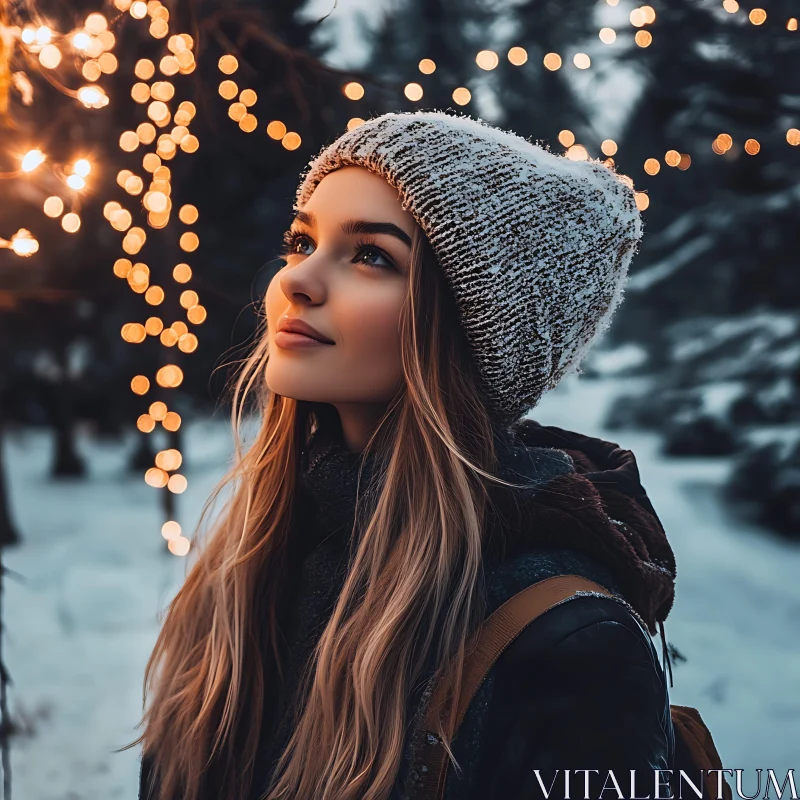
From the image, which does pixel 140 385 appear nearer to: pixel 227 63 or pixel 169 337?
pixel 169 337

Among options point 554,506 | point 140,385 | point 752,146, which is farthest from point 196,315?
point 752,146

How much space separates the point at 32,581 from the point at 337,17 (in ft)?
12.2

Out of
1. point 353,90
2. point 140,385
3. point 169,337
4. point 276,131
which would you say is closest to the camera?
point 353,90

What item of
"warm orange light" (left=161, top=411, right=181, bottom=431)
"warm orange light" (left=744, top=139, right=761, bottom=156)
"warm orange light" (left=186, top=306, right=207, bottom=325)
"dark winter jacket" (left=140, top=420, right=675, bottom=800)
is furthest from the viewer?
"warm orange light" (left=744, top=139, right=761, bottom=156)

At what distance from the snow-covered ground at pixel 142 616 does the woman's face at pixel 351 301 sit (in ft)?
4.72

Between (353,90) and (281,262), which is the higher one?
(281,262)

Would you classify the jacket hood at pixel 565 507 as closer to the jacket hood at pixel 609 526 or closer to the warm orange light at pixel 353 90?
the jacket hood at pixel 609 526

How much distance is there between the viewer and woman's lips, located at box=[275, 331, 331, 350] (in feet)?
4.09

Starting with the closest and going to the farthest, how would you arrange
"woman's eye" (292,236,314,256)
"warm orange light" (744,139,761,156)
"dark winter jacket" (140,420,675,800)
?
"dark winter jacket" (140,420,675,800)
"woman's eye" (292,236,314,256)
"warm orange light" (744,139,761,156)

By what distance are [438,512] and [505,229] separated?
489 millimetres

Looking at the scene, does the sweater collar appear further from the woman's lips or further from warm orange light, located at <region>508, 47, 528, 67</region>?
warm orange light, located at <region>508, 47, 528, 67</region>

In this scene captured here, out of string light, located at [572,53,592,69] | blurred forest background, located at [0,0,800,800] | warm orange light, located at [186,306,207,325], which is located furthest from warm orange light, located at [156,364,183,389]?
string light, located at [572,53,592,69]

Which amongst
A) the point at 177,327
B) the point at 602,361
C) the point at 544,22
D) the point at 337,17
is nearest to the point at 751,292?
the point at 602,361

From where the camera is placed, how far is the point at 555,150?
425 centimetres
